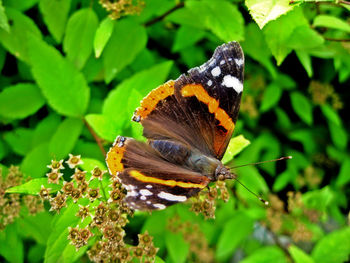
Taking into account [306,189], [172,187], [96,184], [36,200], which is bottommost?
[306,189]

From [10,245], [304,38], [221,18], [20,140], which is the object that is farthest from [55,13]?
[304,38]

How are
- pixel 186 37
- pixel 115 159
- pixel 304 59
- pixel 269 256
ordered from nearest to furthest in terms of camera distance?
pixel 115 159 → pixel 304 59 → pixel 186 37 → pixel 269 256

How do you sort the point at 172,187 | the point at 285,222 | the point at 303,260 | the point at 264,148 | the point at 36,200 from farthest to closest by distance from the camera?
the point at 264,148, the point at 285,222, the point at 303,260, the point at 36,200, the point at 172,187

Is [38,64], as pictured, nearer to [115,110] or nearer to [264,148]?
[115,110]

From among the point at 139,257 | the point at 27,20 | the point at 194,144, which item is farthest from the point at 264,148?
the point at 27,20

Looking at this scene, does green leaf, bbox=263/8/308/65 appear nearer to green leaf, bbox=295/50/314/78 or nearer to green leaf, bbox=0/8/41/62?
green leaf, bbox=295/50/314/78

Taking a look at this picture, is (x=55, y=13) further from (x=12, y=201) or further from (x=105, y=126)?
(x=12, y=201)

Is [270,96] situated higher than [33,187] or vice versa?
[33,187]
